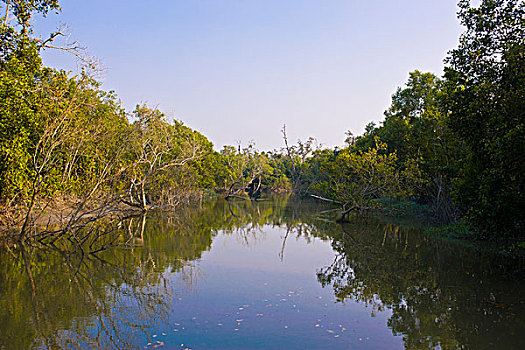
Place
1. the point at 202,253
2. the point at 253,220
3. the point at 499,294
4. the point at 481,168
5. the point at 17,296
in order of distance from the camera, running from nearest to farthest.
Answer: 1. the point at 17,296
2. the point at 499,294
3. the point at 481,168
4. the point at 202,253
5. the point at 253,220

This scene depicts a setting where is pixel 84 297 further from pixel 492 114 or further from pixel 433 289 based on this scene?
pixel 492 114

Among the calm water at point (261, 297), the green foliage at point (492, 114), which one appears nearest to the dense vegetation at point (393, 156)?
the green foliage at point (492, 114)

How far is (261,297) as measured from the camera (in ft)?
33.9

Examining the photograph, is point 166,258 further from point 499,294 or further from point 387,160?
point 387,160

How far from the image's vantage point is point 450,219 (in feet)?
74.3

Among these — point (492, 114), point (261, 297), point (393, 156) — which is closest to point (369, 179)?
point (393, 156)

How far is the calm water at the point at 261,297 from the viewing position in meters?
7.62

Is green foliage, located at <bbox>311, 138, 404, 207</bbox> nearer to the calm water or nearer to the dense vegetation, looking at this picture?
the dense vegetation

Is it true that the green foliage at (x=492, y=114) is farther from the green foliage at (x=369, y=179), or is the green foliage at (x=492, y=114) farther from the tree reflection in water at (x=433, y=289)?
the green foliage at (x=369, y=179)

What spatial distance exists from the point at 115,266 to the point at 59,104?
6948 mm

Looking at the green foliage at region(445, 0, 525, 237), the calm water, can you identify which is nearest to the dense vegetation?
the green foliage at region(445, 0, 525, 237)

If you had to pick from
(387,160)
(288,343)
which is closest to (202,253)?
(288,343)

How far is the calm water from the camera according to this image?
25.0 ft

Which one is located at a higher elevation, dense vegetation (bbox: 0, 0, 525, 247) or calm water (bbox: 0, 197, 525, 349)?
dense vegetation (bbox: 0, 0, 525, 247)
